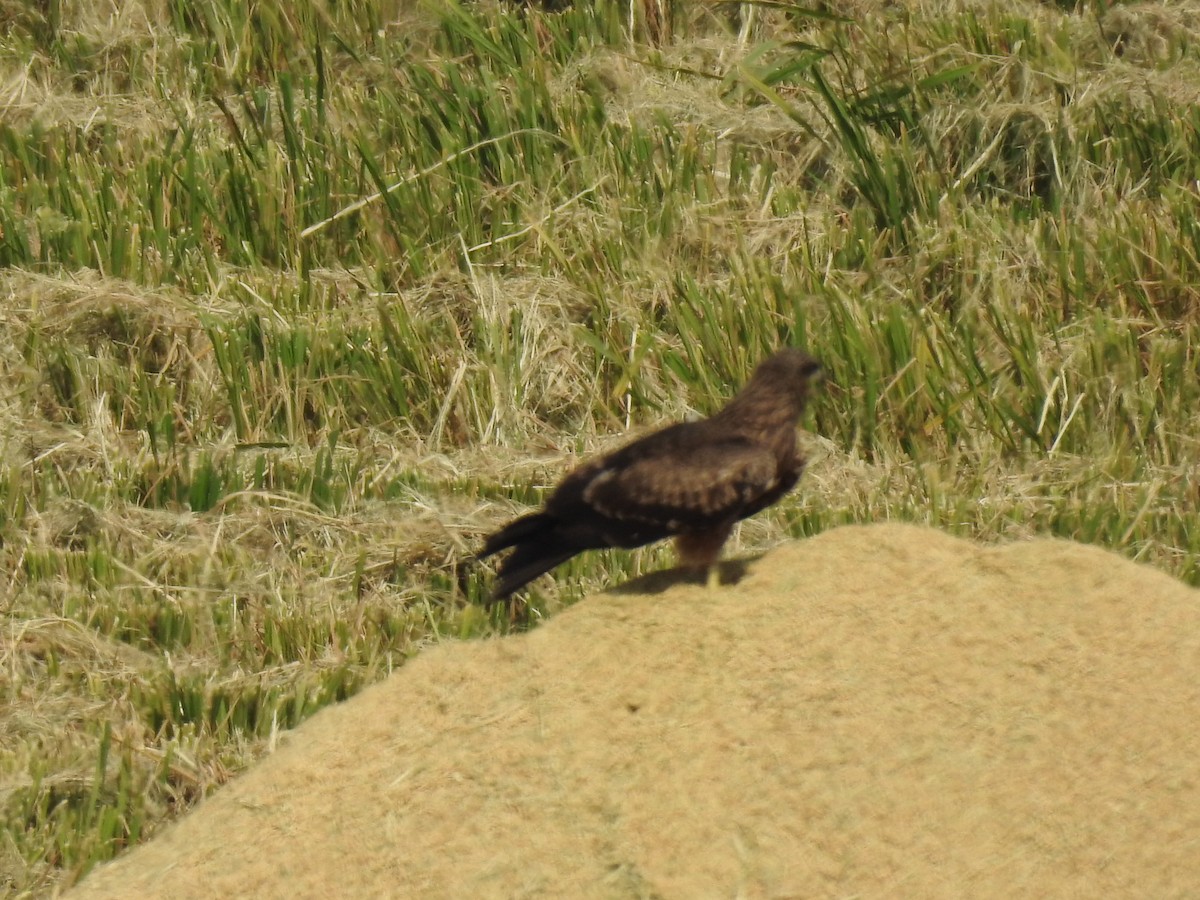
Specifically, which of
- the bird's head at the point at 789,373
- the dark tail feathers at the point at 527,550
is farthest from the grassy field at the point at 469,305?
the bird's head at the point at 789,373

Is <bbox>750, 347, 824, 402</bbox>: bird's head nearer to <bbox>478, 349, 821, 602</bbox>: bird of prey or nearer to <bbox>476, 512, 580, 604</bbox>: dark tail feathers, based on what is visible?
<bbox>478, 349, 821, 602</bbox>: bird of prey


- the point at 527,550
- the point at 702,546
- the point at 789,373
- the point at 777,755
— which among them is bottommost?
the point at 527,550

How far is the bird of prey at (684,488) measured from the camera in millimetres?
4363

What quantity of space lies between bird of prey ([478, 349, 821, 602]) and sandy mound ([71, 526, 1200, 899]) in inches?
13.9

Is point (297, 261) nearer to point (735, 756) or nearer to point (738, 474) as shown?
point (738, 474)

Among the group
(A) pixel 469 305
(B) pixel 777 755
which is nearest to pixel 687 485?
(B) pixel 777 755

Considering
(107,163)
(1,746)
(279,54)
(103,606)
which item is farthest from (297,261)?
(1,746)

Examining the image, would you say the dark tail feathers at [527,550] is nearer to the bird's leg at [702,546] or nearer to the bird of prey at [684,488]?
the bird of prey at [684,488]

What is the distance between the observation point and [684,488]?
4.36 meters

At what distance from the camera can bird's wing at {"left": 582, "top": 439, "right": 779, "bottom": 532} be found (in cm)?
435

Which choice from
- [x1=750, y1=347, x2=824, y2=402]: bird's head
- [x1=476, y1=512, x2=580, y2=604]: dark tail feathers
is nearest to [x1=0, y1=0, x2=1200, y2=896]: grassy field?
[x1=476, y1=512, x2=580, y2=604]: dark tail feathers

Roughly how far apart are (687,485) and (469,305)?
2.76 metres

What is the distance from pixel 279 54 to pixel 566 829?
6.05 metres

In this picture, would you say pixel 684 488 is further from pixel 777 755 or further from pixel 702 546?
pixel 777 755
